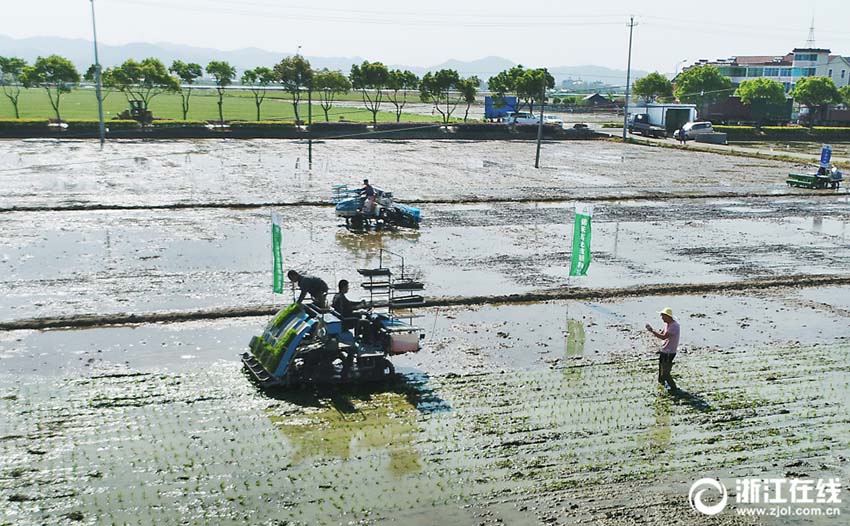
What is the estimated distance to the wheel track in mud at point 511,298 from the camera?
1461cm

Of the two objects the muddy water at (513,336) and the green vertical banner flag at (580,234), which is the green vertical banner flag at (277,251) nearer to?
the muddy water at (513,336)

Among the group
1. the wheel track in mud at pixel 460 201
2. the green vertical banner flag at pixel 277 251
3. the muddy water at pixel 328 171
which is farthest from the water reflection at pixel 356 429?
the muddy water at pixel 328 171

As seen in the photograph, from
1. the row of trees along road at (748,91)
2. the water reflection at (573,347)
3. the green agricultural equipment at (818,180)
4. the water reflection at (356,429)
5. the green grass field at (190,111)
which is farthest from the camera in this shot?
the row of trees along road at (748,91)

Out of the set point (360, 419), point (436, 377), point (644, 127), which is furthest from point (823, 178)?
point (360, 419)

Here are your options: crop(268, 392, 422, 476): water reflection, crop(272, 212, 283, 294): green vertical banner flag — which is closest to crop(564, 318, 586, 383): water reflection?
crop(268, 392, 422, 476): water reflection

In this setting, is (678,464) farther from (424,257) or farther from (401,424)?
(424,257)

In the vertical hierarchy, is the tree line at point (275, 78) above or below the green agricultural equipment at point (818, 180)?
above

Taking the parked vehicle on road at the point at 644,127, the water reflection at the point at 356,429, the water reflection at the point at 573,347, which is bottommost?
the water reflection at the point at 573,347

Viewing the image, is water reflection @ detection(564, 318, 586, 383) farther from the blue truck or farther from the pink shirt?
the blue truck

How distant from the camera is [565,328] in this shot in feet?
50.3

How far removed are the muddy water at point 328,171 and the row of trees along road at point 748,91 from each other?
28048 millimetres

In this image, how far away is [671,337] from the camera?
12.0 metres

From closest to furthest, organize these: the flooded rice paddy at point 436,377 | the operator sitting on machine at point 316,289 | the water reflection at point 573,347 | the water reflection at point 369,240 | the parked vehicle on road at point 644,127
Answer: the flooded rice paddy at point 436,377, the operator sitting on machine at point 316,289, the water reflection at point 573,347, the water reflection at point 369,240, the parked vehicle on road at point 644,127

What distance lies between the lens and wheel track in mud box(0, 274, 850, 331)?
47.9 feet
